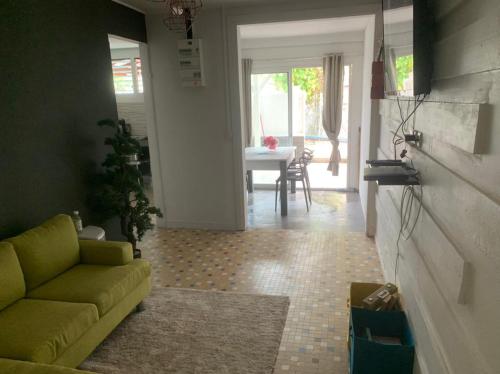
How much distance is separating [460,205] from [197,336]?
2.00 meters

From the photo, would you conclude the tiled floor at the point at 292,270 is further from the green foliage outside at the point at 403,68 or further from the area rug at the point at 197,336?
the green foliage outside at the point at 403,68

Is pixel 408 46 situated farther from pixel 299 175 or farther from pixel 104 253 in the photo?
pixel 299 175

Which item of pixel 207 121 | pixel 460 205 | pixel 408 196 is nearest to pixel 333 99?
pixel 207 121

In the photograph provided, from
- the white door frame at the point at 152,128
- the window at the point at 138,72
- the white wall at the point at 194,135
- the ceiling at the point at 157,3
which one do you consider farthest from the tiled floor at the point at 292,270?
the window at the point at 138,72

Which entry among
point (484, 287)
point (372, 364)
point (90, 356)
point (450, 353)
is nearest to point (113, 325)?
point (90, 356)

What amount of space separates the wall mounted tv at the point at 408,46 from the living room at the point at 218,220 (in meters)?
0.01

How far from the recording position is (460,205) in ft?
4.38

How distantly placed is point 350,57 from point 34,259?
522cm

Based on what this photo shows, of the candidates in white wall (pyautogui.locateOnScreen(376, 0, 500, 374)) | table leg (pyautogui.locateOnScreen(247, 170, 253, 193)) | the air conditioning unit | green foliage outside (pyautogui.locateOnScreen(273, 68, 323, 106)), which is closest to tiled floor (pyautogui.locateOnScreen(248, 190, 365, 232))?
table leg (pyautogui.locateOnScreen(247, 170, 253, 193))

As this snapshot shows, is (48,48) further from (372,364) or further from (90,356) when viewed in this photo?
(372,364)

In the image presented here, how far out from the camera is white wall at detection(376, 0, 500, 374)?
3.51ft

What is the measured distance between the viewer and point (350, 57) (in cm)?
576

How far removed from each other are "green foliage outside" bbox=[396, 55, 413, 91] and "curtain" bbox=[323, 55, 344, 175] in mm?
3994

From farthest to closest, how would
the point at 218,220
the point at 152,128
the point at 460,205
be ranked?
the point at 218,220, the point at 152,128, the point at 460,205
